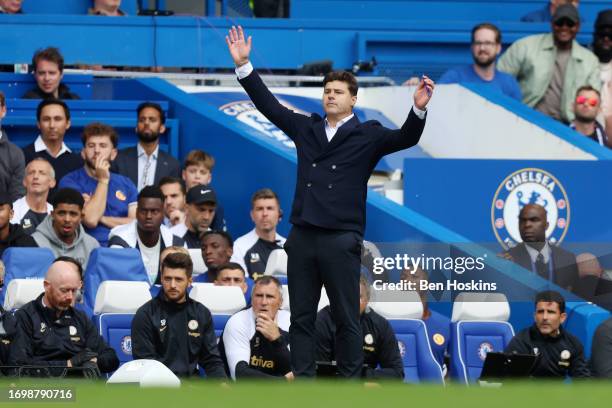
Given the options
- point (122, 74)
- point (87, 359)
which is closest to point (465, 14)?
point (122, 74)

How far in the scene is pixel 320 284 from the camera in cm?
866

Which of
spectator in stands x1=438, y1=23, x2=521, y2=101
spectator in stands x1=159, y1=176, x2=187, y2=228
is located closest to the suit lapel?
spectator in stands x1=159, y1=176, x2=187, y2=228

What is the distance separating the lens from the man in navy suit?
28.1ft

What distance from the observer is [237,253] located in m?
12.7

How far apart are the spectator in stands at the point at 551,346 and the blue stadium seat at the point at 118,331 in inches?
105

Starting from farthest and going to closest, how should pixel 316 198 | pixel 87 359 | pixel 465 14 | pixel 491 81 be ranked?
1. pixel 465 14
2. pixel 491 81
3. pixel 87 359
4. pixel 316 198

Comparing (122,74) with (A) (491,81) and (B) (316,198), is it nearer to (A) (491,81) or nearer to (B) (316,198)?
(A) (491,81)

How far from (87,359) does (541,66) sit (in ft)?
24.1

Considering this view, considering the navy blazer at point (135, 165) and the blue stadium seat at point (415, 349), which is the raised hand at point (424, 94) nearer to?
the blue stadium seat at point (415, 349)

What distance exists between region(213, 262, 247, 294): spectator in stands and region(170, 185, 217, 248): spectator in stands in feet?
3.29

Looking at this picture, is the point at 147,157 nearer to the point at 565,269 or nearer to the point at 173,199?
the point at 173,199

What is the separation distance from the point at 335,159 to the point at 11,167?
494 cm

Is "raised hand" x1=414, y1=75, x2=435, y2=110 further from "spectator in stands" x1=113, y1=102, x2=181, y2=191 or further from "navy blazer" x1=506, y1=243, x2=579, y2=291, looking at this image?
"spectator in stands" x1=113, y1=102, x2=181, y2=191

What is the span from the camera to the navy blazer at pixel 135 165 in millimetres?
13664
